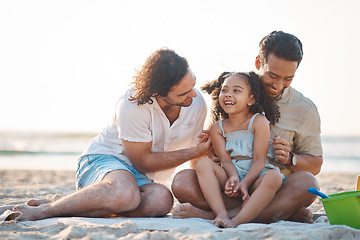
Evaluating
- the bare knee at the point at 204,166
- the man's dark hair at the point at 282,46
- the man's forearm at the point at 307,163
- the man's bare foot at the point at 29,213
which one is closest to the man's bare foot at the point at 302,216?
the man's forearm at the point at 307,163

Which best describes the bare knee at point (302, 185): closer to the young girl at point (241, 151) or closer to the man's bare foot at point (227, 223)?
the young girl at point (241, 151)

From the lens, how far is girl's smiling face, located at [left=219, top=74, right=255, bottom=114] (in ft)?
10.7

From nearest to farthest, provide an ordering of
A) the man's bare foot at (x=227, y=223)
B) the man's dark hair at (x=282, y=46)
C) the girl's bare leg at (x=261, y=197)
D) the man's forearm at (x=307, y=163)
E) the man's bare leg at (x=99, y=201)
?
the man's bare foot at (x=227, y=223) → the girl's bare leg at (x=261, y=197) → the man's bare leg at (x=99, y=201) → the man's dark hair at (x=282, y=46) → the man's forearm at (x=307, y=163)

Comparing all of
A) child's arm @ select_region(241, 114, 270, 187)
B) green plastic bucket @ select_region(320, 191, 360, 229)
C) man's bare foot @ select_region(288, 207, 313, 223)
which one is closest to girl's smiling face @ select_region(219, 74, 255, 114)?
child's arm @ select_region(241, 114, 270, 187)

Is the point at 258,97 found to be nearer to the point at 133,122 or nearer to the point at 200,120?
the point at 200,120

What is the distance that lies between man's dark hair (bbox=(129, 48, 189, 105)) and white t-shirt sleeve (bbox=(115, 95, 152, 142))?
66mm

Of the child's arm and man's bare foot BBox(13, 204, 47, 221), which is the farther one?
the child's arm

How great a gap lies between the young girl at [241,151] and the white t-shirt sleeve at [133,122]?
0.54 metres

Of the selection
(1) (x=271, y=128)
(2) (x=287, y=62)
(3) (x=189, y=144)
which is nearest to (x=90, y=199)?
(3) (x=189, y=144)

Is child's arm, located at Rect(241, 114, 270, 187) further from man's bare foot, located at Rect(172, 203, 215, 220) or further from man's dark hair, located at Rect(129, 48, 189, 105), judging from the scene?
man's dark hair, located at Rect(129, 48, 189, 105)

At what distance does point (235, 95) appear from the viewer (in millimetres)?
3270

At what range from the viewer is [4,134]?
22125 millimetres

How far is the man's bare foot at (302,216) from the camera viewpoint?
3239mm

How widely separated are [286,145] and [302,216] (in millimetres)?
572
